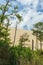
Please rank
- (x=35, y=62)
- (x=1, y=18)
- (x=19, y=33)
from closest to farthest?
(x=35, y=62)
(x=1, y=18)
(x=19, y=33)

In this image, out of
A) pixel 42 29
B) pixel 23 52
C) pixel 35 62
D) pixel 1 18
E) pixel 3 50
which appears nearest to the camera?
pixel 3 50

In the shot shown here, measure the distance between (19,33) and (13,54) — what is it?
130 feet

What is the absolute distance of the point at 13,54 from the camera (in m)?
11.4

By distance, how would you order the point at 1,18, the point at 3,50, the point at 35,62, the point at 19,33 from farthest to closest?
the point at 19,33, the point at 1,18, the point at 35,62, the point at 3,50

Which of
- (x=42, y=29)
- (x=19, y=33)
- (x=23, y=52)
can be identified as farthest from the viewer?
(x=19, y=33)

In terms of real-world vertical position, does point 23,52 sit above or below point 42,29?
below

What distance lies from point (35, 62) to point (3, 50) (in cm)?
325

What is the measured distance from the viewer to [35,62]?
13.7 meters

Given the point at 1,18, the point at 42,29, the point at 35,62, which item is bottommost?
the point at 35,62

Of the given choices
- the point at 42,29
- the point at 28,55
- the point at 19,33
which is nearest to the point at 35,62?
the point at 28,55

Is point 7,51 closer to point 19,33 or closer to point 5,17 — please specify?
point 5,17

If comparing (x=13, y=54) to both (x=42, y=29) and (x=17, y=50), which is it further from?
(x=42, y=29)

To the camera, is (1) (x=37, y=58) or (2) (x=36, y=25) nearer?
(1) (x=37, y=58)

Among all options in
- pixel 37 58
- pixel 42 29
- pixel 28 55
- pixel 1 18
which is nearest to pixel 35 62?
pixel 37 58
